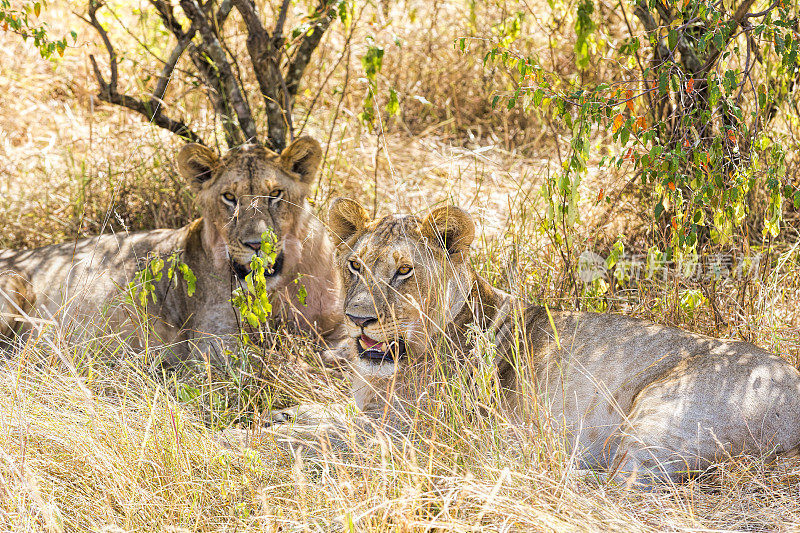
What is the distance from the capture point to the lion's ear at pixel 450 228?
4180 millimetres

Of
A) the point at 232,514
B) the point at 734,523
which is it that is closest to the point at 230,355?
the point at 232,514

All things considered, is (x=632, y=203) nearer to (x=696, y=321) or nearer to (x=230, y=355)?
(x=696, y=321)

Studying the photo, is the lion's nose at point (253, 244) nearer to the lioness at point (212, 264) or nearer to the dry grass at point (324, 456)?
the lioness at point (212, 264)

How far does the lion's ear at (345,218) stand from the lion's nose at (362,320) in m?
0.63

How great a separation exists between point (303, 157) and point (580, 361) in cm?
233

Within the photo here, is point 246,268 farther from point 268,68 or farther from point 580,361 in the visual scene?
point 580,361

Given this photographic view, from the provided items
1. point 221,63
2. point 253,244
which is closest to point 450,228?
point 253,244

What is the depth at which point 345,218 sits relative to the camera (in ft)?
14.7

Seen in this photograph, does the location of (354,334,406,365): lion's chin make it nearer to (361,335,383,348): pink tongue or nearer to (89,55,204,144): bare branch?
(361,335,383,348): pink tongue

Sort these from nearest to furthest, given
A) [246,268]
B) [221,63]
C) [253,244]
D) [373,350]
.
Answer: [373,350]
[253,244]
[246,268]
[221,63]

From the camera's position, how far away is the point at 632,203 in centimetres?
648

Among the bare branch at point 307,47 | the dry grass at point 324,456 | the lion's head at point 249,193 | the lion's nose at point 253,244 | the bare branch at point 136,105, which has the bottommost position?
the dry grass at point 324,456

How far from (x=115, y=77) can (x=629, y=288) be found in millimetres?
3968

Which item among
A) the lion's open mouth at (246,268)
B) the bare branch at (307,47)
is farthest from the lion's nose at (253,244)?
the bare branch at (307,47)
